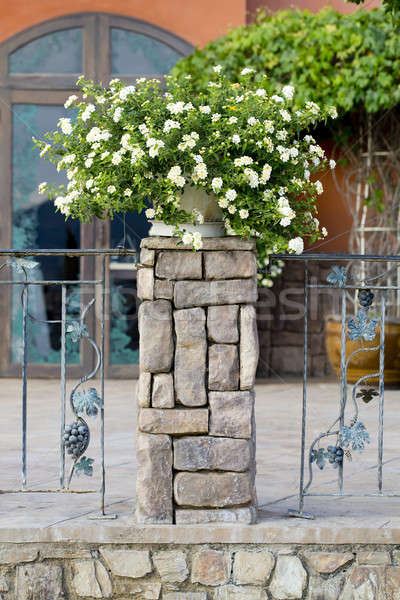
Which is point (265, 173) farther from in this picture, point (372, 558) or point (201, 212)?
point (372, 558)

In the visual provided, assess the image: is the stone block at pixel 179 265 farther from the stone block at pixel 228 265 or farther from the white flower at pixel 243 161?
the white flower at pixel 243 161

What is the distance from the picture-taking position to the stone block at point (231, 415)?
2814mm

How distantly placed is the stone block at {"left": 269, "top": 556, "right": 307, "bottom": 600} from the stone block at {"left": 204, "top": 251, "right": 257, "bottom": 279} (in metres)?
0.95

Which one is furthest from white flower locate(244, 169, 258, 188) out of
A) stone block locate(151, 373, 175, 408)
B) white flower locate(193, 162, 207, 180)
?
stone block locate(151, 373, 175, 408)

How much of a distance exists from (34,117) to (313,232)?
14.4ft

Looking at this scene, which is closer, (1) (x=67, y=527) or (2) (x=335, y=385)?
(1) (x=67, y=527)

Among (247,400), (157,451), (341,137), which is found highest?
(341,137)

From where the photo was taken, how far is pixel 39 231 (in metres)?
6.95

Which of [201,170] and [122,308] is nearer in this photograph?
[201,170]

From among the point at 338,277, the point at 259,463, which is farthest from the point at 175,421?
the point at 259,463

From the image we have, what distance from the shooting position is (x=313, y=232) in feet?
9.79

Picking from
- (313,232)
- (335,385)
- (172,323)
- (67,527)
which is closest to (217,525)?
(67,527)

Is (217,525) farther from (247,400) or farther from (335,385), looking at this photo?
(335,385)

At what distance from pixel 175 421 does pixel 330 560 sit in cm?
69
